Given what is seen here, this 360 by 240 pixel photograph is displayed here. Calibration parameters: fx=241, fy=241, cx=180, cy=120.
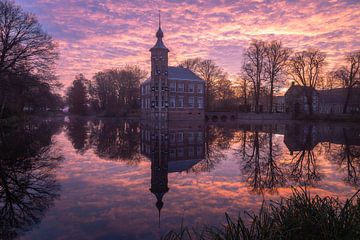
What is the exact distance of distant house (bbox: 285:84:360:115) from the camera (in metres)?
53.4

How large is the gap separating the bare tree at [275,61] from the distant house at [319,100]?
5.71 m

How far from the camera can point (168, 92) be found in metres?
49.2

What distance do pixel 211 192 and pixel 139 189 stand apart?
7.00ft

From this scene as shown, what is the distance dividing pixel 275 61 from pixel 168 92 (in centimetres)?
2448

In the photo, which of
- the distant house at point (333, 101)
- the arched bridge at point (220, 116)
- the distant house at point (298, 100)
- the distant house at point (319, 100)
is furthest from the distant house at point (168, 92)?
the distant house at point (333, 101)

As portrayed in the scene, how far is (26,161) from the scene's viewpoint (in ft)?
34.4

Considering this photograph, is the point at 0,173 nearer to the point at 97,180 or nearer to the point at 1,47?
the point at 97,180

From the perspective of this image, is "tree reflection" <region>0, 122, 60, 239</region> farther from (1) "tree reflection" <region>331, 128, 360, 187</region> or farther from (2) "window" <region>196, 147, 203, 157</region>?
(1) "tree reflection" <region>331, 128, 360, 187</region>

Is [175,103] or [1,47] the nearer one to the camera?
[1,47]

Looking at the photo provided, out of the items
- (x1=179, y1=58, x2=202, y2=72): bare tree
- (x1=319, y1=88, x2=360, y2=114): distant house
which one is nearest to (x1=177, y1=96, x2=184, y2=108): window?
(x1=179, y1=58, x2=202, y2=72): bare tree

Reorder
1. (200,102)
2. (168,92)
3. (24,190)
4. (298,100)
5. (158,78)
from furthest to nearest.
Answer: (298,100)
(200,102)
(168,92)
(158,78)
(24,190)

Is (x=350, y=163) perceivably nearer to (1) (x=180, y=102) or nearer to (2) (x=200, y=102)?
(1) (x=180, y=102)

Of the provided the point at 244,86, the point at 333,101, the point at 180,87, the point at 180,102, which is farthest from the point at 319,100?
the point at 180,102

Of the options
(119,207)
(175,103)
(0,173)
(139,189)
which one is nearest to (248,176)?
(139,189)
